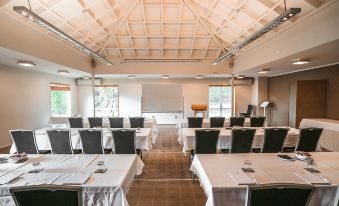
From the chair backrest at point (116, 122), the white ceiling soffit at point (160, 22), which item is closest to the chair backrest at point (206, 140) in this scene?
the chair backrest at point (116, 122)

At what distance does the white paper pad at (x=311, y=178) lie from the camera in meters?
2.23

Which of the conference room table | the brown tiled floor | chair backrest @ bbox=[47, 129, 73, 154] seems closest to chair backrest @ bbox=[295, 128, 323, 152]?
the brown tiled floor

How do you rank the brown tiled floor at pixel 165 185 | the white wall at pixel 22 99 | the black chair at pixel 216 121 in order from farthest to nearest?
the white wall at pixel 22 99 → the black chair at pixel 216 121 → the brown tiled floor at pixel 165 185

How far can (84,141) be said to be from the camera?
4535 millimetres

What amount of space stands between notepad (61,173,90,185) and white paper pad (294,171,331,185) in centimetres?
240

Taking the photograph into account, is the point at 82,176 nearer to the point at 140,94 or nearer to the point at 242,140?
the point at 242,140

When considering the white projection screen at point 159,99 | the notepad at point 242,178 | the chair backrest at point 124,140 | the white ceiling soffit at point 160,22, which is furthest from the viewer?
the white projection screen at point 159,99

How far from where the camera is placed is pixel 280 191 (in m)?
1.78

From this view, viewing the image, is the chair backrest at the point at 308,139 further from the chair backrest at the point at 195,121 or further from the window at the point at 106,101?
the window at the point at 106,101

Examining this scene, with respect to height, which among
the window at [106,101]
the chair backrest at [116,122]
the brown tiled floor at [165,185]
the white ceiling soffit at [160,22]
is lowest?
the brown tiled floor at [165,185]

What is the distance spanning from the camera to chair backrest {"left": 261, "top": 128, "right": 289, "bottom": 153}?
4.53 meters

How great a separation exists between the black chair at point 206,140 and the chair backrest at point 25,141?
336 cm

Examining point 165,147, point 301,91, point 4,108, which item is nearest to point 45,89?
point 4,108

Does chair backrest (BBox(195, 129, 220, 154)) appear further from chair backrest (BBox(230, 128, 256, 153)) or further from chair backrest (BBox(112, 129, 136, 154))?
chair backrest (BBox(112, 129, 136, 154))
